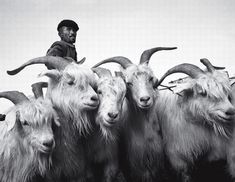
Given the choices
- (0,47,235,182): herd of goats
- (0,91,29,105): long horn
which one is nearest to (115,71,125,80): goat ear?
(0,47,235,182): herd of goats

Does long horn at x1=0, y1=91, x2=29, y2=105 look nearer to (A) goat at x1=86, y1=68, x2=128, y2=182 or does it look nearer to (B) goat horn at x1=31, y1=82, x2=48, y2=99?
(B) goat horn at x1=31, y1=82, x2=48, y2=99

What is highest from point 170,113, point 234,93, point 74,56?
point 74,56

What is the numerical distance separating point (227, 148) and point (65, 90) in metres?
3.29

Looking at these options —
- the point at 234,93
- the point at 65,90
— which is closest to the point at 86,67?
the point at 65,90

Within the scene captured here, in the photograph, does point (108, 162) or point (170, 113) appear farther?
point (170, 113)

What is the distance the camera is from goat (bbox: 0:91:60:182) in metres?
5.00

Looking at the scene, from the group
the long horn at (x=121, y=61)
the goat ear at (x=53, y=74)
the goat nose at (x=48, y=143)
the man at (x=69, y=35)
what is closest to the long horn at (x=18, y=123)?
the goat nose at (x=48, y=143)

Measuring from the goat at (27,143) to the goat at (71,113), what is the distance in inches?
10.9

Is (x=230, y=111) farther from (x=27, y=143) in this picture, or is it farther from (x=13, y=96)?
(x=13, y=96)

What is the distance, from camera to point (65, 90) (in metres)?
5.59

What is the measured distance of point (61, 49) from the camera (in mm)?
7004

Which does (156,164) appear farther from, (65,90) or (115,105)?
(65,90)

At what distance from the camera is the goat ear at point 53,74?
5.51m

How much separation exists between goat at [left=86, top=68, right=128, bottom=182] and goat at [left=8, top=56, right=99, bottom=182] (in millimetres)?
181
